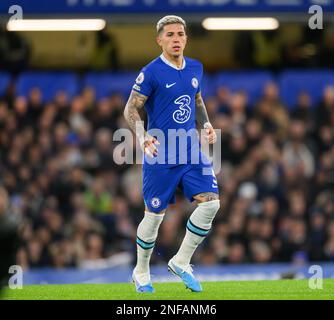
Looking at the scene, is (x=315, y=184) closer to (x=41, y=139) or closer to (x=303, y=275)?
(x=303, y=275)

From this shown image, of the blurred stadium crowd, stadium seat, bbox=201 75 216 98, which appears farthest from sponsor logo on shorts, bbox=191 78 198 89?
stadium seat, bbox=201 75 216 98

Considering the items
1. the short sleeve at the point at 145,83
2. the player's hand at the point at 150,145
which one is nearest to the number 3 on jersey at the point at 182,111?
the short sleeve at the point at 145,83

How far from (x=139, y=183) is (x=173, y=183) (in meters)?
7.36

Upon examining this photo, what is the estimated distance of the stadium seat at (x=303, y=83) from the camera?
1995 centimetres

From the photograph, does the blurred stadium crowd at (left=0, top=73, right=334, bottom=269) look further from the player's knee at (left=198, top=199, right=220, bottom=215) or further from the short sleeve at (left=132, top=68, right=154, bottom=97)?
the short sleeve at (left=132, top=68, right=154, bottom=97)

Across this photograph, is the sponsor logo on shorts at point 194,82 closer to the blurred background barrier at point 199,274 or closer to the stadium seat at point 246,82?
the blurred background barrier at point 199,274

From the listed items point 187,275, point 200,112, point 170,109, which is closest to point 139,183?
point 200,112

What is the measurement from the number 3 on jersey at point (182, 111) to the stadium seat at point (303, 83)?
8.97 meters

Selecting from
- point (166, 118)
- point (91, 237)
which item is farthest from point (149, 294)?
point (91, 237)

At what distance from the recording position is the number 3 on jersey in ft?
36.0

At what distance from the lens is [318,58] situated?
2097 cm

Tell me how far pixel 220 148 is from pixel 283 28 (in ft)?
12.0

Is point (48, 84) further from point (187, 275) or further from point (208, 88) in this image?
point (187, 275)

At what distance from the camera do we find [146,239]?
36.9ft
